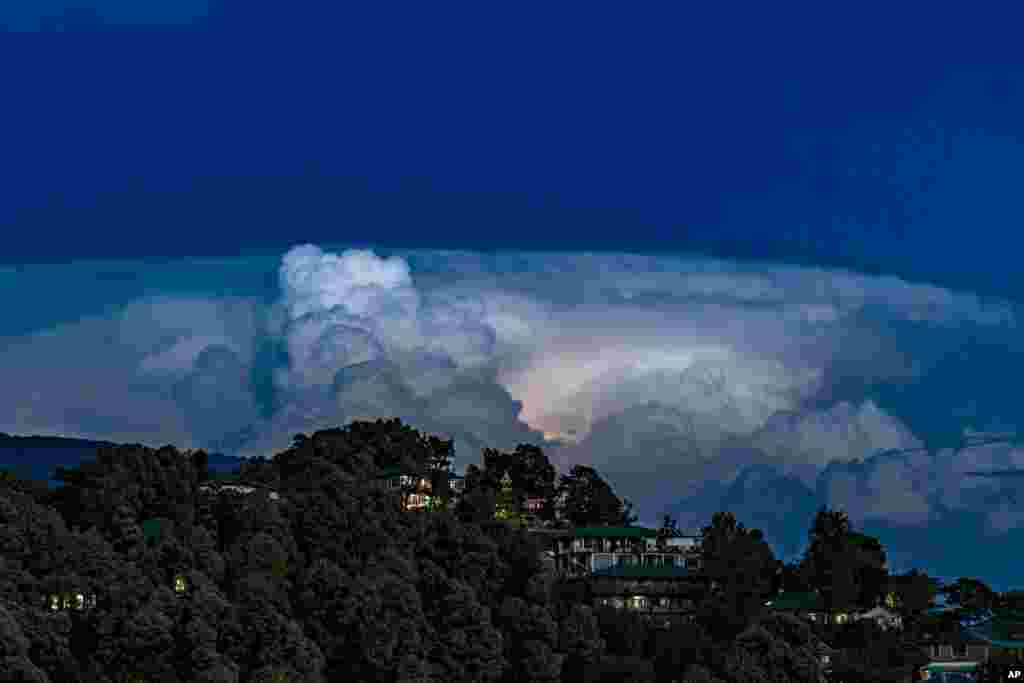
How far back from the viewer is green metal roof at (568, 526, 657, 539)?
501ft

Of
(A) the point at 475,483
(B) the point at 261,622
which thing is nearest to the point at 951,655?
(A) the point at 475,483

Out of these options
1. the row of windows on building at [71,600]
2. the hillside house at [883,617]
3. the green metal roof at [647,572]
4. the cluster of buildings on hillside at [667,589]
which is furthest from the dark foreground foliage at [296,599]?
the hillside house at [883,617]

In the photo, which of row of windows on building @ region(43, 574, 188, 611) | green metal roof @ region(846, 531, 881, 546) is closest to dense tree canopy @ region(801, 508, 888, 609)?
green metal roof @ region(846, 531, 881, 546)

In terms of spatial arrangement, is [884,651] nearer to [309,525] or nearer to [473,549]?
[473,549]

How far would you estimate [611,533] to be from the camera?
153m

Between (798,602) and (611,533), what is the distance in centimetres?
2243

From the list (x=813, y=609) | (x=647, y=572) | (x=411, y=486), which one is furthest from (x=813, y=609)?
(x=411, y=486)

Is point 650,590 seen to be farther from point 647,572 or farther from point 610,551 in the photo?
point 610,551

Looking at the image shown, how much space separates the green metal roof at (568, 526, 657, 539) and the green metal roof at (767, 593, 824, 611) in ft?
59.4

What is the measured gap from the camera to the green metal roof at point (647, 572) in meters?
139

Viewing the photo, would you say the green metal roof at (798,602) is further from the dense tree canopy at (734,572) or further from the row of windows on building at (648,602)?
the row of windows on building at (648,602)

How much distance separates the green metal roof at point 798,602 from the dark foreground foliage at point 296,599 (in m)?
9.86

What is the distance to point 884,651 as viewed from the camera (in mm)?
125250

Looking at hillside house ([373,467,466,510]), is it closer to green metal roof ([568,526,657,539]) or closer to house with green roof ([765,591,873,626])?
green metal roof ([568,526,657,539])
